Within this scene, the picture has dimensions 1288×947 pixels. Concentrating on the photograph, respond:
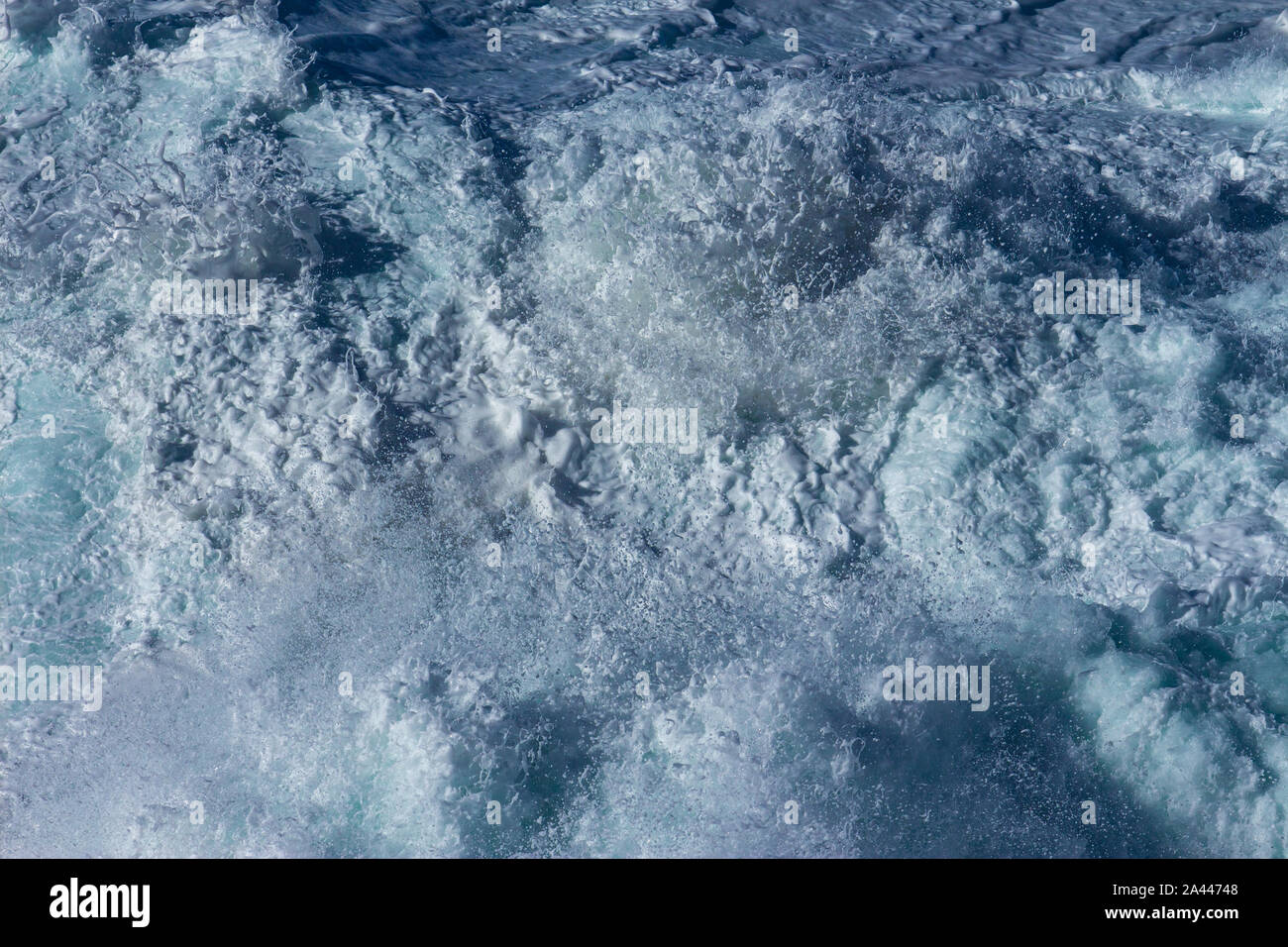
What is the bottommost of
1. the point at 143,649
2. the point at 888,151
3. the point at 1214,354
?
the point at 143,649

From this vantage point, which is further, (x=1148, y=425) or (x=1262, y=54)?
(x=1262, y=54)

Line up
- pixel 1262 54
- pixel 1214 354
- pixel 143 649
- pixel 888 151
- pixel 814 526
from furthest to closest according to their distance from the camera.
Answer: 1. pixel 1262 54
2. pixel 888 151
3. pixel 1214 354
4. pixel 814 526
5. pixel 143 649

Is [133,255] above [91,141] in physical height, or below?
below

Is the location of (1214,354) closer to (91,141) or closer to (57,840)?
(57,840)

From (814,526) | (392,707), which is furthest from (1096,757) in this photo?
(392,707)

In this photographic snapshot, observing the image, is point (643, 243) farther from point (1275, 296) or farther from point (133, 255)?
point (1275, 296)

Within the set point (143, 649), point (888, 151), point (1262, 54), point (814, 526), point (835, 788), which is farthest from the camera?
point (1262, 54)
